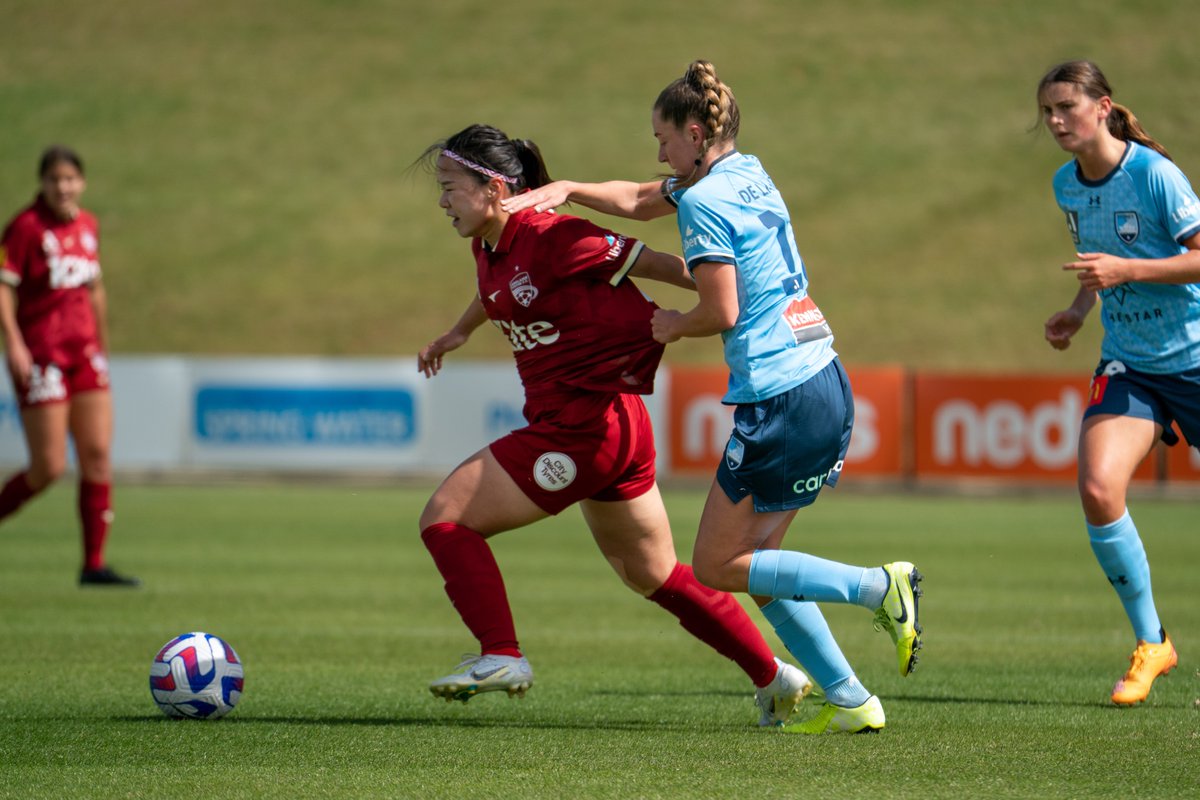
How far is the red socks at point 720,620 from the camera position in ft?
19.5

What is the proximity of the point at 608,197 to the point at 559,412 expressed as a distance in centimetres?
80

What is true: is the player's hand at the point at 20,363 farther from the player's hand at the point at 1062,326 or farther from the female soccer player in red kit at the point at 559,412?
the player's hand at the point at 1062,326

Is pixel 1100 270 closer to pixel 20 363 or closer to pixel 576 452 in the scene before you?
pixel 576 452

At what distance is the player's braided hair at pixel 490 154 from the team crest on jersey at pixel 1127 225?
2.26 meters

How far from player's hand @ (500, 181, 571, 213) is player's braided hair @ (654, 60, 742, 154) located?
0.51 meters

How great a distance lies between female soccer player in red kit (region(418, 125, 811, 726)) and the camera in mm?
5746

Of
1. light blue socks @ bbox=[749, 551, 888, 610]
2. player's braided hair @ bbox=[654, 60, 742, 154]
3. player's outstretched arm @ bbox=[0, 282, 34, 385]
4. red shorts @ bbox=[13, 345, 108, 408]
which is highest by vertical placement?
player's braided hair @ bbox=[654, 60, 742, 154]

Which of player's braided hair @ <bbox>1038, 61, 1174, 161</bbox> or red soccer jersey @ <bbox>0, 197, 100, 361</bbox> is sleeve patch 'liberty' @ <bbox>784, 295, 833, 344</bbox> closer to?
player's braided hair @ <bbox>1038, 61, 1174, 161</bbox>

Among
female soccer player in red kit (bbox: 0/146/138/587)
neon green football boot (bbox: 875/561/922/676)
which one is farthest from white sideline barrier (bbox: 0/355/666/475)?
neon green football boot (bbox: 875/561/922/676)

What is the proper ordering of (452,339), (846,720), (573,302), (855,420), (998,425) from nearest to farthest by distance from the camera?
1. (846,720)
2. (573,302)
3. (452,339)
4. (998,425)
5. (855,420)

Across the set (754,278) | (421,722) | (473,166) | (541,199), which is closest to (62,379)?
(421,722)

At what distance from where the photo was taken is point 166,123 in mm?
45750

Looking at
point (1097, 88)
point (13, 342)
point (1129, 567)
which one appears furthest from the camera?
point (13, 342)

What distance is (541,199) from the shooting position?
571cm
